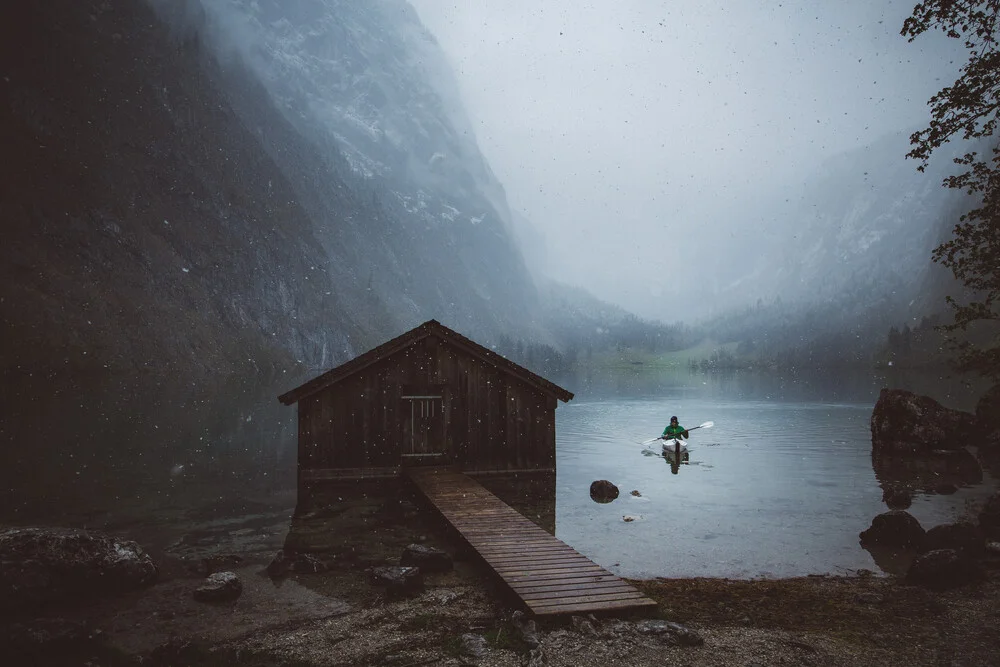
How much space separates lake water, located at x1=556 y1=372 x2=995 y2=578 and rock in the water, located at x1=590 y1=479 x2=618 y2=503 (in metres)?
0.31

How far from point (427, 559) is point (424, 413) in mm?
9825

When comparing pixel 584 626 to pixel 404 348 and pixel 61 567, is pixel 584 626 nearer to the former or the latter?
pixel 61 567

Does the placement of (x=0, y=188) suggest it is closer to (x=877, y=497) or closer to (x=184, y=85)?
(x=184, y=85)

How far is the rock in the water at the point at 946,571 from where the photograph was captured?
13.2m

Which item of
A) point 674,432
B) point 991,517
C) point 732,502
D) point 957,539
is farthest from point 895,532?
point 674,432

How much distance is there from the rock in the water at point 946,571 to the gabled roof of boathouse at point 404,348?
11.9 metres

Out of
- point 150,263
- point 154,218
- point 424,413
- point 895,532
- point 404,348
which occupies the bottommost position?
point 895,532

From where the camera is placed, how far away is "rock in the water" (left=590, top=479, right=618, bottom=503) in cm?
2389

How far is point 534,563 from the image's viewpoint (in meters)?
13.0

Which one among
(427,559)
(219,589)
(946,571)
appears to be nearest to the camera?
(219,589)

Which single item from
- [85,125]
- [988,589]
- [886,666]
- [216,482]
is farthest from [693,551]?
[85,125]

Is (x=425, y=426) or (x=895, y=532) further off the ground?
(x=425, y=426)

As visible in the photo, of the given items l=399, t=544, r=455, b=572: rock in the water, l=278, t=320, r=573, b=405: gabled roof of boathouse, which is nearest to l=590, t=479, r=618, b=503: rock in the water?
l=278, t=320, r=573, b=405: gabled roof of boathouse

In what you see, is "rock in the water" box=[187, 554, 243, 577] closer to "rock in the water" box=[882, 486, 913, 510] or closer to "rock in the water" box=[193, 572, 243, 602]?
"rock in the water" box=[193, 572, 243, 602]
